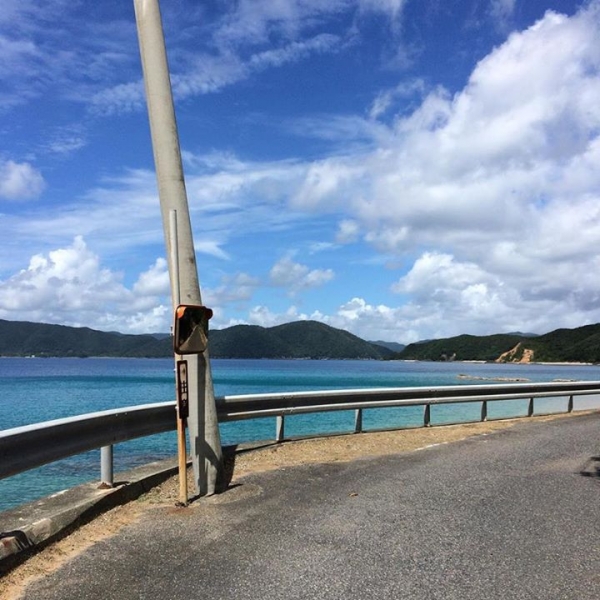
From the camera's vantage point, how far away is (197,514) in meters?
6.00

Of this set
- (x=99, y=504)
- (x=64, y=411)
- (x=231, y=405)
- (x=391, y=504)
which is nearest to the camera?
(x=99, y=504)

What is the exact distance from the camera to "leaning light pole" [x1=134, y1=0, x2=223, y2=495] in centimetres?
692

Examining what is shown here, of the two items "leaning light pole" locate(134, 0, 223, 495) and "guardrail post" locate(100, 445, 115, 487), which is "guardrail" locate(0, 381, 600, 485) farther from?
"leaning light pole" locate(134, 0, 223, 495)

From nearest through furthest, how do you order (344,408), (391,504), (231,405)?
(391,504) → (231,405) → (344,408)

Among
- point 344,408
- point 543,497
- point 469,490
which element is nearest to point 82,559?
point 469,490

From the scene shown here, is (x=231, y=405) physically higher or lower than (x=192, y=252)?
lower

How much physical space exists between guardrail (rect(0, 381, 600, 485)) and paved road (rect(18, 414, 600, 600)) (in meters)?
0.93

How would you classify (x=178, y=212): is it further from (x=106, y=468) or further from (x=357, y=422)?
(x=357, y=422)

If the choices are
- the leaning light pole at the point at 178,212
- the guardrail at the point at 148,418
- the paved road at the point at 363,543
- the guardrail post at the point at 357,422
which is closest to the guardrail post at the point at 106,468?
the guardrail at the point at 148,418

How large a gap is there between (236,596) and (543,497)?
4234 millimetres

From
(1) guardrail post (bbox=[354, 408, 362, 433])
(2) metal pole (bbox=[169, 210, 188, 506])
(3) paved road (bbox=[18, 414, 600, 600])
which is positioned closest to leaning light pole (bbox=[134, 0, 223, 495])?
(2) metal pole (bbox=[169, 210, 188, 506])

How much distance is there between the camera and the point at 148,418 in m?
7.41

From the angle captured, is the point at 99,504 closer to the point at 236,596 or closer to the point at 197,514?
Answer: the point at 197,514

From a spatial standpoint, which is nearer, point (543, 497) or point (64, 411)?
point (543, 497)
